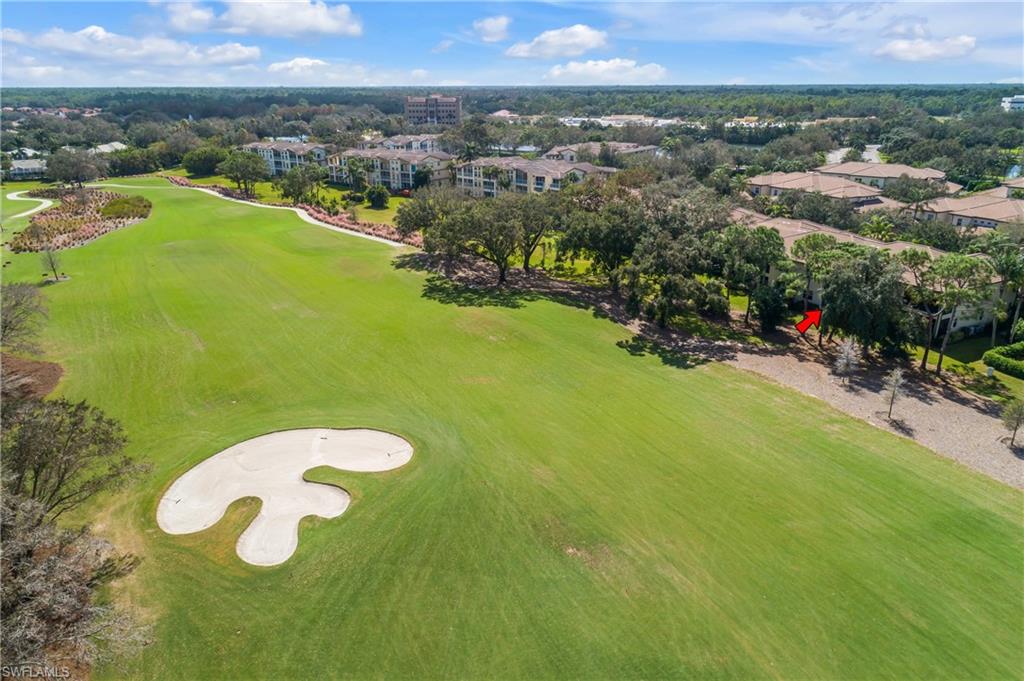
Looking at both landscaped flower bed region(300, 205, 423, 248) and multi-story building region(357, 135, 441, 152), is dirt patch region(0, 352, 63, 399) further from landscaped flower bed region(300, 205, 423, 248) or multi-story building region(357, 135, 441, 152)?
multi-story building region(357, 135, 441, 152)

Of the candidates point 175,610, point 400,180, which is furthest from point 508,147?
point 175,610

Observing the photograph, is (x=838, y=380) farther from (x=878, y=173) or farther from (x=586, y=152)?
(x=586, y=152)

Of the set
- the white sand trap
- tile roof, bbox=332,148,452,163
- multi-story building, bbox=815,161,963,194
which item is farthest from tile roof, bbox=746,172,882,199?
the white sand trap

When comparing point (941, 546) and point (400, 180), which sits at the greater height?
point (400, 180)

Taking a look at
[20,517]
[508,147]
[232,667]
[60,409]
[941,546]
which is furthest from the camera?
[508,147]

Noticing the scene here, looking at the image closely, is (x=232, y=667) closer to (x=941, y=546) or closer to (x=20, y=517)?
(x=20, y=517)

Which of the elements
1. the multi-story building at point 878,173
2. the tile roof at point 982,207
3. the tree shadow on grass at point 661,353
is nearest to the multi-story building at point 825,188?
the tile roof at point 982,207
